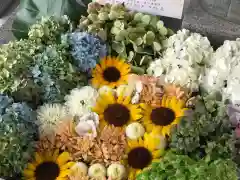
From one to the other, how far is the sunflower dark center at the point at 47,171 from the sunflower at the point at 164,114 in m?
0.24

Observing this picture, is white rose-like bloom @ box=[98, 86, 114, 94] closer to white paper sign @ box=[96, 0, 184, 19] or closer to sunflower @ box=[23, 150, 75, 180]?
sunflower @ box=[23, 150, 75, 180]

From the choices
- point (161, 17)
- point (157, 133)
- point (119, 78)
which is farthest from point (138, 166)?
point (161, 17)

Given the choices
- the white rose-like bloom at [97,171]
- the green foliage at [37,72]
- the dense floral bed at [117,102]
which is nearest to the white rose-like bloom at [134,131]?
the dense floral bed at [117,102]

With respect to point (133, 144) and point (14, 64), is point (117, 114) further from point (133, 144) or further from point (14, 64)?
point (14, 64)

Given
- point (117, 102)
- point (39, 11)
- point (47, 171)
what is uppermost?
point (39, 11)

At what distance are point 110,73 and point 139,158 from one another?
0.93ft

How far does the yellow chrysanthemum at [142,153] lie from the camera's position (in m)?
0.96

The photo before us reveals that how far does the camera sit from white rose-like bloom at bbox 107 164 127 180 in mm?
936

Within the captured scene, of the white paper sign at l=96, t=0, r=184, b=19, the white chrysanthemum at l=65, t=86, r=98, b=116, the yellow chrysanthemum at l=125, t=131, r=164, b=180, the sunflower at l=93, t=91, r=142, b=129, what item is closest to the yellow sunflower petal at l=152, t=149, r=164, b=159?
the yellow chrysanthemum at l=125, t=131, r=164, b=180

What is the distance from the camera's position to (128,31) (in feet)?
3.87

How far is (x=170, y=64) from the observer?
3.72 ft

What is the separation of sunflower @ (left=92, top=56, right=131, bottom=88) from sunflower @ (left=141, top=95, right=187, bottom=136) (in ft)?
0.43

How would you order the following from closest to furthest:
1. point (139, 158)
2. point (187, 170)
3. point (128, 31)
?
1. point (187, 170)
2. point (139, 158)
3. point (128, 31)

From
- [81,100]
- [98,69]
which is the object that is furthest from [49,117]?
[98,69]
